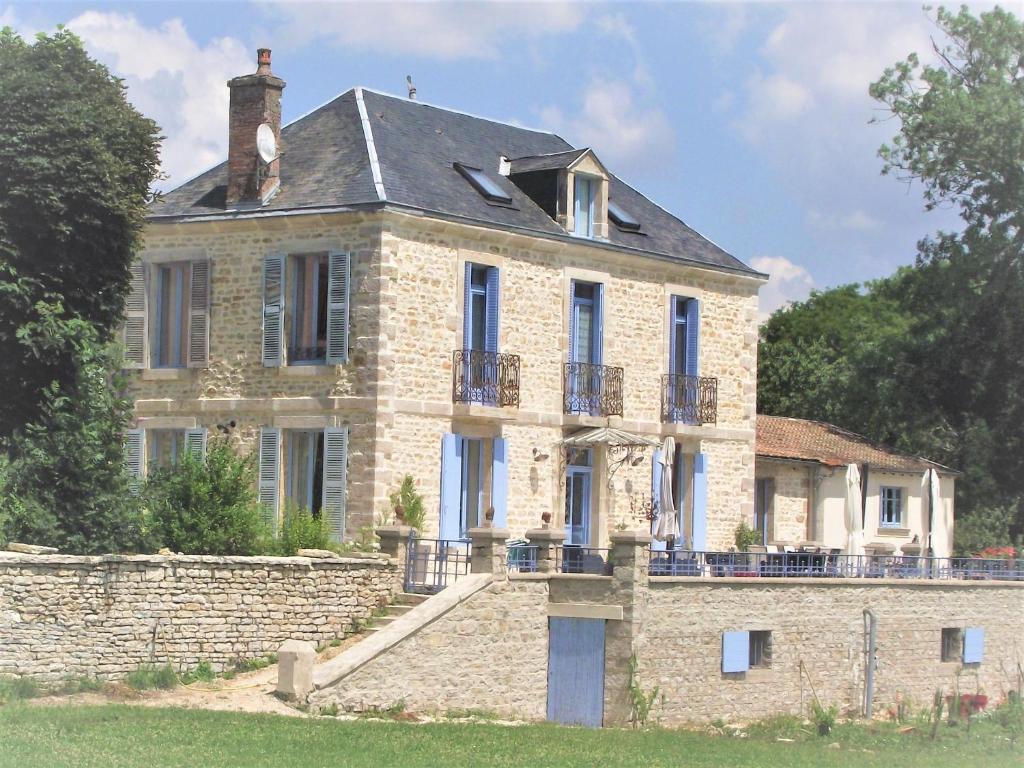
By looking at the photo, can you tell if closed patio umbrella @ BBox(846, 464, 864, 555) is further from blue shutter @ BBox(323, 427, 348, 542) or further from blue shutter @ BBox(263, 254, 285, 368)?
blue shutter @ BBox(263, 254, 285, 368)

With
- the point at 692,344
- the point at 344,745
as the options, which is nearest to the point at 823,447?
the point at 692,344

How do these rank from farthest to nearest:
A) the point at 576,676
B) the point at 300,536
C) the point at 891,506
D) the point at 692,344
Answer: the point at 891,506 < the point at 692,344 < the point at 300,536 < the point at 576,676

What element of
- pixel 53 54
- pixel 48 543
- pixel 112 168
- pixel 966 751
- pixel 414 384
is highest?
pixel 53 54

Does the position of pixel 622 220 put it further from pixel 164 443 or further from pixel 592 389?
pixel 164 443

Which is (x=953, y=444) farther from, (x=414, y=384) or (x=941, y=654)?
(x=414, y=384)

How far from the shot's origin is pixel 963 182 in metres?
41.5

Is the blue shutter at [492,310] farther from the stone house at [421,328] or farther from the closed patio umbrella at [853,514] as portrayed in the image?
the closed patio umbrella at [853,514]

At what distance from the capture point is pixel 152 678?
20.9 metres

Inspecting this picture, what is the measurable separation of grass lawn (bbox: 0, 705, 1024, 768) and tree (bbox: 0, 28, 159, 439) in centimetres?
594

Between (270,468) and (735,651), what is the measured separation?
7.82 m

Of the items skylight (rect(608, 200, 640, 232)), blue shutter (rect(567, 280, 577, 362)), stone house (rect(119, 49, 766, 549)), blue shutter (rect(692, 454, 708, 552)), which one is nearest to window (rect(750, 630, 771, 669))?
stone house (rect(119, 49, 766, 549))

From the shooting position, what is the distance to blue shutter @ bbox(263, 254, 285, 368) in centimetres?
2728

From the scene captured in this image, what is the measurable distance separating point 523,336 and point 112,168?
25.6ft

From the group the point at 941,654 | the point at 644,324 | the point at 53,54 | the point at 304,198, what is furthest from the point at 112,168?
the point at 941,654
